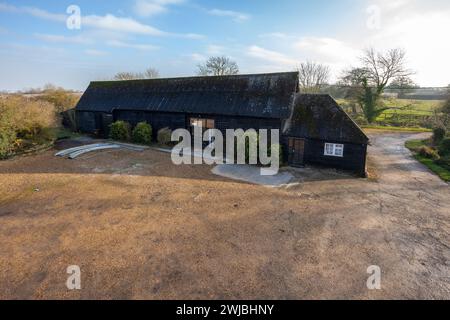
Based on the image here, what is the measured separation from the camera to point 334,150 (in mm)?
14656

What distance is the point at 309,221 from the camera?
904 centimetres

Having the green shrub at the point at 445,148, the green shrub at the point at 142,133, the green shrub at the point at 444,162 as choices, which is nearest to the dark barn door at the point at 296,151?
the green shrub at the point at 444,162

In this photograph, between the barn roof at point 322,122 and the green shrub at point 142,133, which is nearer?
the barn roof at point 322,122

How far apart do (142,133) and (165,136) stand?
2075 millimetres

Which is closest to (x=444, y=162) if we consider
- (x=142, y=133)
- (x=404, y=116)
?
(x=142, y=133)

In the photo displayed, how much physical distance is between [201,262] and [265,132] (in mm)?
11187

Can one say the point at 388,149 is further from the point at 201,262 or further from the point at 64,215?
the point at 64,215

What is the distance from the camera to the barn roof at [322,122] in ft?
46.8

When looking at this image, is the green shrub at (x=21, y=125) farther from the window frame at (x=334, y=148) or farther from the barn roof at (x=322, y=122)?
the window frame at (x=334, y=148)

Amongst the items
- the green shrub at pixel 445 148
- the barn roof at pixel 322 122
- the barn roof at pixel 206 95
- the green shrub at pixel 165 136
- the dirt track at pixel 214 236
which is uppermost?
the barn roof at pixel 206 95

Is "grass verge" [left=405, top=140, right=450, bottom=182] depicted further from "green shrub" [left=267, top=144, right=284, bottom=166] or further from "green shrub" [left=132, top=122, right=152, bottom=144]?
"green shrub" [left=132, top=122, right=152, bottom=144]

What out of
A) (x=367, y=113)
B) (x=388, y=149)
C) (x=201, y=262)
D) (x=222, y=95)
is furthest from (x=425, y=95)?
(x=201, y=262)

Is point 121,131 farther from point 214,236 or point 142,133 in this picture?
point 214,236

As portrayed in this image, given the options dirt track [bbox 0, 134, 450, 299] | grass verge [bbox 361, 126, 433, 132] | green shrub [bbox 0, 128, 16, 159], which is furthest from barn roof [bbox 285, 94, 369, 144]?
grass verge [bbox 361, 126, 433, 132]
